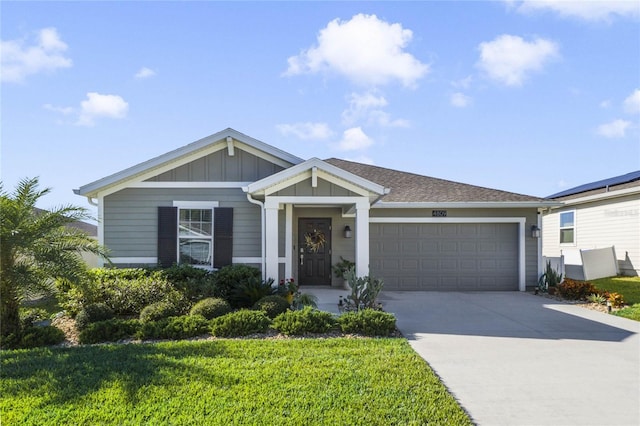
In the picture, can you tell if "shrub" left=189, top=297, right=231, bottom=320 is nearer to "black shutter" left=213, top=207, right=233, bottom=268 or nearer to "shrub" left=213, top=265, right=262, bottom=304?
"shrub" left=213, top=265, right=262, bottom=304

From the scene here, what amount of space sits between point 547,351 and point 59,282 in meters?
8.91

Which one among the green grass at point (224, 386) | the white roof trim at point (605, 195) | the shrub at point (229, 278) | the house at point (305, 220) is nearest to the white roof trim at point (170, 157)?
the house at point (305, 220)

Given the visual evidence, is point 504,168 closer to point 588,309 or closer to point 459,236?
point 459,236

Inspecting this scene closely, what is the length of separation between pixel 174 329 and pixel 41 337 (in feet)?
6.66

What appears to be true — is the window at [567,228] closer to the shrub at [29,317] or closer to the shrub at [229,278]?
the shrub at [229,278]

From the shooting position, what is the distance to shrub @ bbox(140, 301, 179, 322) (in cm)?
695

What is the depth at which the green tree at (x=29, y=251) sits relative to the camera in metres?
6.18

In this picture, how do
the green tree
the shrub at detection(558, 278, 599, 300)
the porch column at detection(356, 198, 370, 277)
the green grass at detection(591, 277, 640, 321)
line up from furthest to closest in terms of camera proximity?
the shrub at detection(558, 278, 599, 300)
the porch column at detection(356, 198, 370, 277)
the green grass at detection(591, 277, 640, 321)
the green tree

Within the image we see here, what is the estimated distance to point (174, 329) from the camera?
248 inches

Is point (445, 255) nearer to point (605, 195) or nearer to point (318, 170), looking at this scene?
point (318, 170)

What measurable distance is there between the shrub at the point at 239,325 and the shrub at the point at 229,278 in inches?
83.5

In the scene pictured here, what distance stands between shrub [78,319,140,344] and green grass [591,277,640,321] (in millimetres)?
9738

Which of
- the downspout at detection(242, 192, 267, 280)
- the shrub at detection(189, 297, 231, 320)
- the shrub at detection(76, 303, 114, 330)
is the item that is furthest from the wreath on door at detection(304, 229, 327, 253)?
the shrub at detection(76, 303, 114, 330)

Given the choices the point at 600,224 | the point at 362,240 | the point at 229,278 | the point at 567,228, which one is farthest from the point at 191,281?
the point at 567,228
